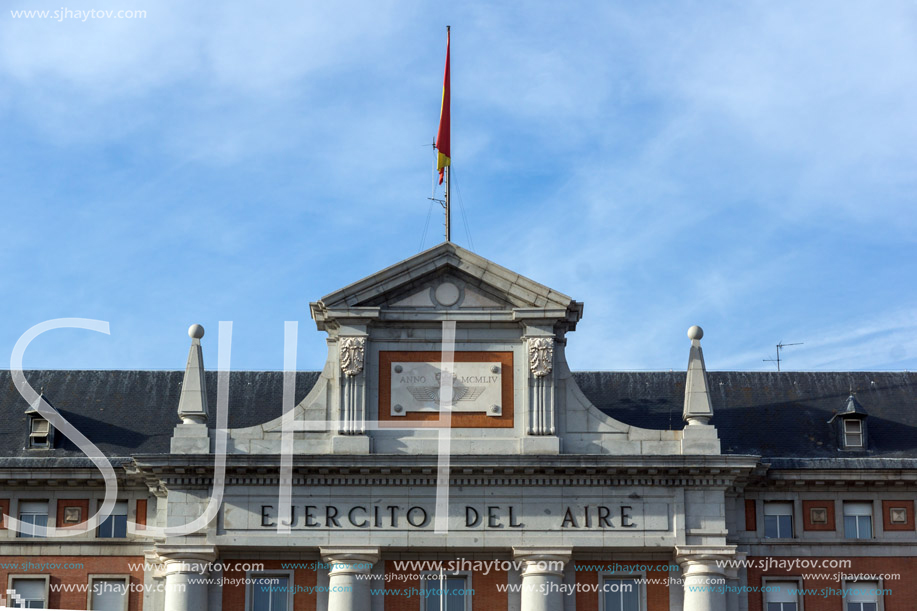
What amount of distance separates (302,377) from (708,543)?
48.7ft

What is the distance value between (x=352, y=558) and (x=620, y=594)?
24.5 ft

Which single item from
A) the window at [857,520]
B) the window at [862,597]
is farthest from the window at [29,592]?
the window at [857,520]

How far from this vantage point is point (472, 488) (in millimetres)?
43594

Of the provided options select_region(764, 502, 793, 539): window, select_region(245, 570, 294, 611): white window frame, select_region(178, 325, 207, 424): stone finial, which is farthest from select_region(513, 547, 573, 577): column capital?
select_region(178, 325, 207, 424): stone finial

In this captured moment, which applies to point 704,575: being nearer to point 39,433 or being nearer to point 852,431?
point 852,431

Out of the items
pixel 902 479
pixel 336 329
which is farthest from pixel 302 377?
pixel 902 479

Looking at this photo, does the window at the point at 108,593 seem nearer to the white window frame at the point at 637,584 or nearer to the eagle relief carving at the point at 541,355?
the eagle relief carving at the point at 541,355

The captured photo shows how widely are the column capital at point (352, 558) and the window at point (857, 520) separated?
1351 centimetres

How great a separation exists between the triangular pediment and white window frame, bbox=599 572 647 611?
7.50 m

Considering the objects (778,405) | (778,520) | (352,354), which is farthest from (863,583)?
(352,354)

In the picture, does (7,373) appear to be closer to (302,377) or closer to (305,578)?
(302,377)

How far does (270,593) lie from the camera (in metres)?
44.0

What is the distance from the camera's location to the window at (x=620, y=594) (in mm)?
44188

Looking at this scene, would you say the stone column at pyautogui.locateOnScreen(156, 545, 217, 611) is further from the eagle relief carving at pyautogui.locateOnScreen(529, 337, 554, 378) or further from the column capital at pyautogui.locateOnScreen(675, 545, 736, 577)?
the column capital at pyautogui.locateOnScreen(675, 545, 736, 577)
